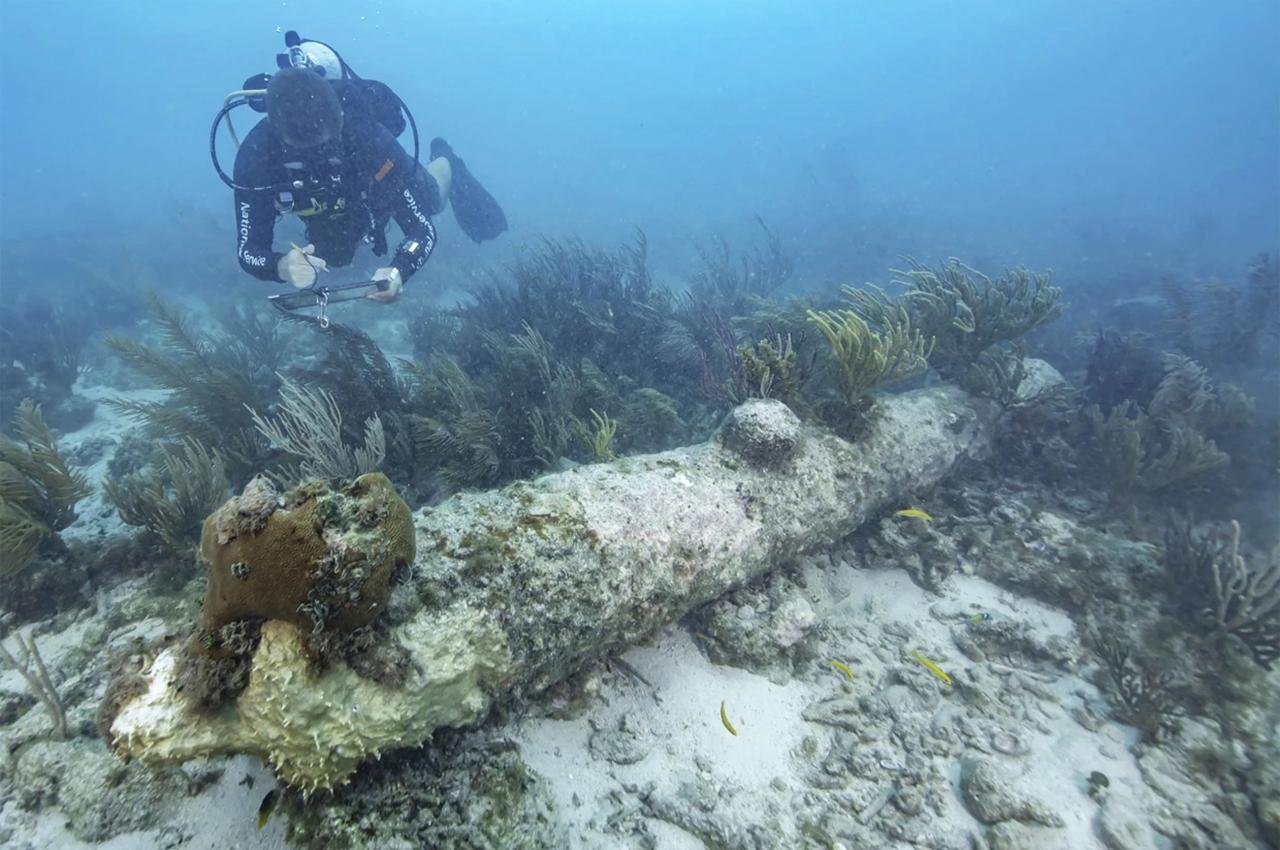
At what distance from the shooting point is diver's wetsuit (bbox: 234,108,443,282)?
6.09 metres

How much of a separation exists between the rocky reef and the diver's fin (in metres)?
12.6

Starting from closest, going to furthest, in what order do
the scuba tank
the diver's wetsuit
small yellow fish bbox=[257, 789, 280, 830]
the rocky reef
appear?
1. the rocky reef
2. small yellow fish bbox=[257, 789, 280, 830]
3. the diver's wetsuit
4. the scuba tank

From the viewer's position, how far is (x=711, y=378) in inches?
237

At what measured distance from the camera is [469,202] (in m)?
13.8

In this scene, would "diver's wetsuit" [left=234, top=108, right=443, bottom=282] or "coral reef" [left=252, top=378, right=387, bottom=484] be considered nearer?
"coral reef" [left=252, top=378, right=387, bottom=484]

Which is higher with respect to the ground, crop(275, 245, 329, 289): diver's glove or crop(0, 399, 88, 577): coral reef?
crop(275, 245, 329, 289): diver's glove

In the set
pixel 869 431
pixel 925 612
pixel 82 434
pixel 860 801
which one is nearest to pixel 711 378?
pixel 869 431

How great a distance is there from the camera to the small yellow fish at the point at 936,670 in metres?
3.47

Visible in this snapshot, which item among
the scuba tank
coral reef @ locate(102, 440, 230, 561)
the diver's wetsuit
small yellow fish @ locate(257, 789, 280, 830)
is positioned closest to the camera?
small yellow fish @ locate(257, 789, 280, 830)

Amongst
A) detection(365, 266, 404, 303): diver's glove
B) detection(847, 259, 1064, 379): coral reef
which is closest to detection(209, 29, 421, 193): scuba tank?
detection(365, 266, 404, 303): diver's glove

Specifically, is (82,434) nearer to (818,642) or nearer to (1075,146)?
(818,642)

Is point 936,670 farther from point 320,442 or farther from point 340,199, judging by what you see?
point 340,199

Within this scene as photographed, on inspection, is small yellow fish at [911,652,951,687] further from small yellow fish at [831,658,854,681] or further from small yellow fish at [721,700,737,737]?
small yellow fish at [721,700,737,737]

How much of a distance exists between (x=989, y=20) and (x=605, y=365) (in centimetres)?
14815
